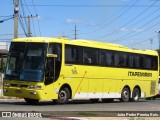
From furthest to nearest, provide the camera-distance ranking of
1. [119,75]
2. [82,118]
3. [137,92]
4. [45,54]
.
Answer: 1. [137,92]
2. [119,75]
3. [45,54]
4. [82,118]

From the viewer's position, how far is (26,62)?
23.9m

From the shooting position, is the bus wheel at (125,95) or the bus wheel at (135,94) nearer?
the bus wheel at (125,95)

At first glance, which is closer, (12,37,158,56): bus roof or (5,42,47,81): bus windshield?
(5,42,47,81): bus windshield

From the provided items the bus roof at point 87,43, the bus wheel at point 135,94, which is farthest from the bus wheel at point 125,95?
the bus roof at point 87,43

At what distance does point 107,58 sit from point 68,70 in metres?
4.26

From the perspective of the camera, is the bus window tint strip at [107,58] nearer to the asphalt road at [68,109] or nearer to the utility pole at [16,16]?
the asphalt road at [68,109]

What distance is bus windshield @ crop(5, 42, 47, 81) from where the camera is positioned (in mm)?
23562

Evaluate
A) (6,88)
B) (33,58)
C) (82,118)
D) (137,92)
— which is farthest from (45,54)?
(137,92)

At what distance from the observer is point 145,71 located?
32.8 metres

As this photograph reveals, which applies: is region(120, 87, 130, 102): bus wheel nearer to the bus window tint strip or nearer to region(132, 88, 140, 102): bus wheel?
region(132, 88, 140, 102): bus wheel

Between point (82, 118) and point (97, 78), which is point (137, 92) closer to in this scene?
point (97, 78)

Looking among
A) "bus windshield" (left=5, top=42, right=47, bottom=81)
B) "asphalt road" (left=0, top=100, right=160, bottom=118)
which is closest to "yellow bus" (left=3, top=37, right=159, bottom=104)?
"bus windshield" (left=5, top=42, right=47, bottom=81)

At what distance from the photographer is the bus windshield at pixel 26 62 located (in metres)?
23.6

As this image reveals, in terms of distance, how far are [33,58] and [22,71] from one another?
2.77 ft
